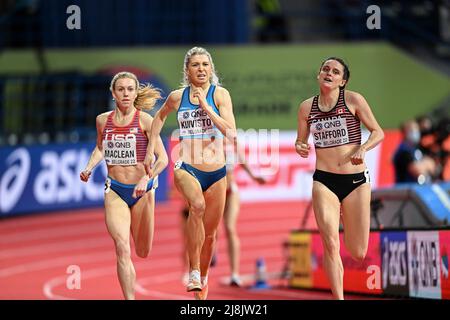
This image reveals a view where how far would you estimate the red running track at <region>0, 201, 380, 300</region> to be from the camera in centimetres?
1563

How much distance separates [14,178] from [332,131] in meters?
13.8

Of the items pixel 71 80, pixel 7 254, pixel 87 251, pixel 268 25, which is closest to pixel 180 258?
pixel 87 251

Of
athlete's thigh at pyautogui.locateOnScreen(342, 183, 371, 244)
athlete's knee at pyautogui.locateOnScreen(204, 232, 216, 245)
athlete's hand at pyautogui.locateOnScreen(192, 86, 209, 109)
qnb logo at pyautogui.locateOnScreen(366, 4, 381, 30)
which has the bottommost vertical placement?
athlete's knee at pyautogui.locateOnScreen(204, 232, 216, 245)

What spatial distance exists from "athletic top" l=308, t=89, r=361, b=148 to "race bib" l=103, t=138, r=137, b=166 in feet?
5.02

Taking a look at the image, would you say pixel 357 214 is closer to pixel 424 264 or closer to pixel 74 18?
pixel 74 18

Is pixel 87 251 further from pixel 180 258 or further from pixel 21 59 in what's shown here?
pixel 21 59

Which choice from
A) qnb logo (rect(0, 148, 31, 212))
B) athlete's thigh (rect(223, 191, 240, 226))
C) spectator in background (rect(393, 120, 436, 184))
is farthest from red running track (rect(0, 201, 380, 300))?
spectator in background (rect(393, 120, 436, 184))

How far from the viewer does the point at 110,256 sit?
20.0 meters

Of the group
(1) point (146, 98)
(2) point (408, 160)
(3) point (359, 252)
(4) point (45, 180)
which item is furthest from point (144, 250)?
(4) point (45, 180)

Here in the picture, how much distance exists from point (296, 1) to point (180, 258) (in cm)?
1218

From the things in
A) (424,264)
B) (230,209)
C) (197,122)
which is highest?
(197,122)

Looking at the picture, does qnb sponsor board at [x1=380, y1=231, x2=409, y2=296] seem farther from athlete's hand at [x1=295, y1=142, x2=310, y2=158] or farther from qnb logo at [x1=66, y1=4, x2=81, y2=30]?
qnb logo at [x1=66, y1=4, x2=81, y2=30]

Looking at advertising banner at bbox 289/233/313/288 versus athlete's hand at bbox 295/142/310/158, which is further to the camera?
advertising banner at bbox 289/233/313/288

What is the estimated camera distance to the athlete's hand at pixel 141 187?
975 centimetres
